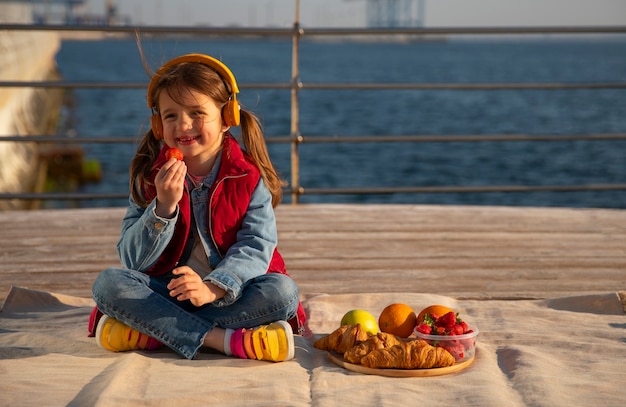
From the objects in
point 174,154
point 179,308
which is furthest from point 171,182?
point 179,308

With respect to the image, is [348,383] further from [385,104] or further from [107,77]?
[107,77]

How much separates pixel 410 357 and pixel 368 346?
0.11 m

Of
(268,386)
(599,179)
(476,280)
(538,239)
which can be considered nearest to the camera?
(268,386)

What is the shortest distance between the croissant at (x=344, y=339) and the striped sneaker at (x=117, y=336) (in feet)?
1.43

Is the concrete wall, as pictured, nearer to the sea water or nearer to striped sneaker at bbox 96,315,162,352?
the sea water

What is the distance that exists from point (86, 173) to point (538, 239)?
23150 mm

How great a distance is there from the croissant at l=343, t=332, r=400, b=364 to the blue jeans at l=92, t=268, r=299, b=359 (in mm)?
257

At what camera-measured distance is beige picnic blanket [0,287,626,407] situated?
1.86 metres

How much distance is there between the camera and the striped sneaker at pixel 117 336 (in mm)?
2201

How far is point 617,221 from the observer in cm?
395

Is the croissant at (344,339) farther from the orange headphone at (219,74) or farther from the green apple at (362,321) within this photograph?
the orange headphone at (219,74)

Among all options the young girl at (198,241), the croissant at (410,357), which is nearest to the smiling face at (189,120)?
the young girl at (198,241)

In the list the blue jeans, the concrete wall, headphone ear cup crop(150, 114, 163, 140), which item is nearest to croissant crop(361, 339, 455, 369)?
the blue jeans

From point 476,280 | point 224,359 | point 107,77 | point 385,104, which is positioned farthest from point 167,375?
point 107,77
